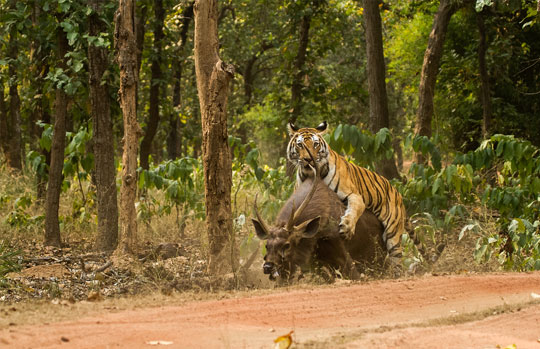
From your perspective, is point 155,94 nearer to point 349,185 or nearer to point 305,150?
point 305,150

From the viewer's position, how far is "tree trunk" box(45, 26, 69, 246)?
11.1 metres

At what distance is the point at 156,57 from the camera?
14883 millimetres

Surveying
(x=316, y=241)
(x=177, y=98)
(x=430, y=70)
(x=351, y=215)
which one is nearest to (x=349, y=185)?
(x=351, y=215)

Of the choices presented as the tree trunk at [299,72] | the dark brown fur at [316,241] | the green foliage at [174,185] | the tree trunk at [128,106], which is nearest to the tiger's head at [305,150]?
the dark brown fur at [316,241]

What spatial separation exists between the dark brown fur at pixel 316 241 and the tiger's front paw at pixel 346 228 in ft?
0.18

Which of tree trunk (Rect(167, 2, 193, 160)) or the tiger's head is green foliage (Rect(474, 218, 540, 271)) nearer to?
the tiger's head

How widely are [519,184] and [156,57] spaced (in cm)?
726

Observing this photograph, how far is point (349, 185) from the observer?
29.8 ft

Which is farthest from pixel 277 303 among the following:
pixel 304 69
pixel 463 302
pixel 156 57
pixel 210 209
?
pixel 304 69

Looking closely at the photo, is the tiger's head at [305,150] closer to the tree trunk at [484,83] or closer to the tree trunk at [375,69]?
the tree trunk at [375,69]

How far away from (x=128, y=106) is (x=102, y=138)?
3.80 ft

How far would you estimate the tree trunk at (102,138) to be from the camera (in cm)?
1063

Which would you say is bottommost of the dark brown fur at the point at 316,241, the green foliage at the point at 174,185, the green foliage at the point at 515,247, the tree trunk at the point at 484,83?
the green foliage at the point at 515,247

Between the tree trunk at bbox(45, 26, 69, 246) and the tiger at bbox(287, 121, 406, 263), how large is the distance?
12.0ft
